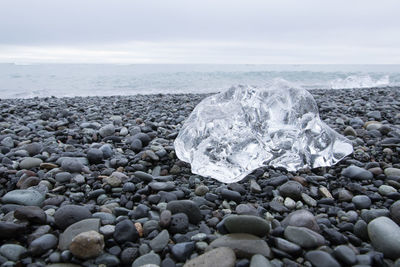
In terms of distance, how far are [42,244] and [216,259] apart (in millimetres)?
849

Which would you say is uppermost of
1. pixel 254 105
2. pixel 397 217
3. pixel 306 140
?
pixel 254 105

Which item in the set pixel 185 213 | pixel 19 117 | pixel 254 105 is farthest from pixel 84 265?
pixel 19 117

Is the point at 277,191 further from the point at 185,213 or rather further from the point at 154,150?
the point at 154,150

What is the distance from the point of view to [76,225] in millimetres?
1604


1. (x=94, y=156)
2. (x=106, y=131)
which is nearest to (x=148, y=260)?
(x=94, y=156)

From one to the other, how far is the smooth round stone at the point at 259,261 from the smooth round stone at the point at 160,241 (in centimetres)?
45

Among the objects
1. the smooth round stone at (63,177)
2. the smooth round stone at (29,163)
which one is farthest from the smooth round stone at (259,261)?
the smooth round stone at (29,163)

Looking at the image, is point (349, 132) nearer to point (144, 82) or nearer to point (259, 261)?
point (259, 261)

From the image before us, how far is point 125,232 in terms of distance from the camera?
1554mm

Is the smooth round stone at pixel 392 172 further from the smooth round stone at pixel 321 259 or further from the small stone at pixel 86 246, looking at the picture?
the small stone at pixel 86 246

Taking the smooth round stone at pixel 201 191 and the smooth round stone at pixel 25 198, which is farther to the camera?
Result: the smooth round stone at pixel 201 191

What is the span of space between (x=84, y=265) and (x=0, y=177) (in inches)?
53.4

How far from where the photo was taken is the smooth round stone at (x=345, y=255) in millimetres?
1314

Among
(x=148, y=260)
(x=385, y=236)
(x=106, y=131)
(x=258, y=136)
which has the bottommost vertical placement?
(x=148, y=260)
